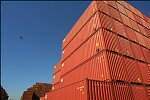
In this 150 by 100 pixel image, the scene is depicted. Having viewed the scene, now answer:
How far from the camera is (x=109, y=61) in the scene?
37.2 ft

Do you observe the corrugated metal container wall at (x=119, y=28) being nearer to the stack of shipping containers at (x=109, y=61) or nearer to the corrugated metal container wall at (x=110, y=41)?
the stack of shipping containers at (x=109, y=61)

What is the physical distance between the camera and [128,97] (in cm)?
1085

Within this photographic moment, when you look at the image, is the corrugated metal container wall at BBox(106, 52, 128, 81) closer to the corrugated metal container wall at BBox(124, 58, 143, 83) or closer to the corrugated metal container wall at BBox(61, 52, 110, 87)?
the corrugated metal container wall at BBox(61, 52, 110, 87)

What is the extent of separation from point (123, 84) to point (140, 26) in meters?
12.7

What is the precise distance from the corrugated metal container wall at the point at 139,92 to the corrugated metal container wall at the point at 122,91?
0.64 m

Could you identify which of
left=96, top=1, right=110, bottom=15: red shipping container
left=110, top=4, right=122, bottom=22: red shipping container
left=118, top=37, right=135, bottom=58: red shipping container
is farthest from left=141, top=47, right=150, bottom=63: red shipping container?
left=96, top=1, right=110, bottom=15: red shipping container

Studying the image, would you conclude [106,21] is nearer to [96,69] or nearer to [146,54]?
[96,69]

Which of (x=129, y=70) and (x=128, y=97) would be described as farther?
(x=129, y=70)

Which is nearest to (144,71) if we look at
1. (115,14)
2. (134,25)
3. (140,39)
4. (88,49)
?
(140,39)

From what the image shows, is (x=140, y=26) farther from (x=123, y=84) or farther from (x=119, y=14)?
(x=123, y=84)

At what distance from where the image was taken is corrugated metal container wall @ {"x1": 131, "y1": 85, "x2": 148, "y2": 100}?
38.2 feet

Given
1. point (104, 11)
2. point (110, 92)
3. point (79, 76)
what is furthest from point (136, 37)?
point (110, 92)

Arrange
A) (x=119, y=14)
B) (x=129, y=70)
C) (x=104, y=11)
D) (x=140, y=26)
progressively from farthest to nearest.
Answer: (x=140, y=26), (x=119, y=14), (x=104, y=11), (x=129, y=70)

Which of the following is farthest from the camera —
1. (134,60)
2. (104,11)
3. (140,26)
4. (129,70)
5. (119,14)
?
(140,26)
